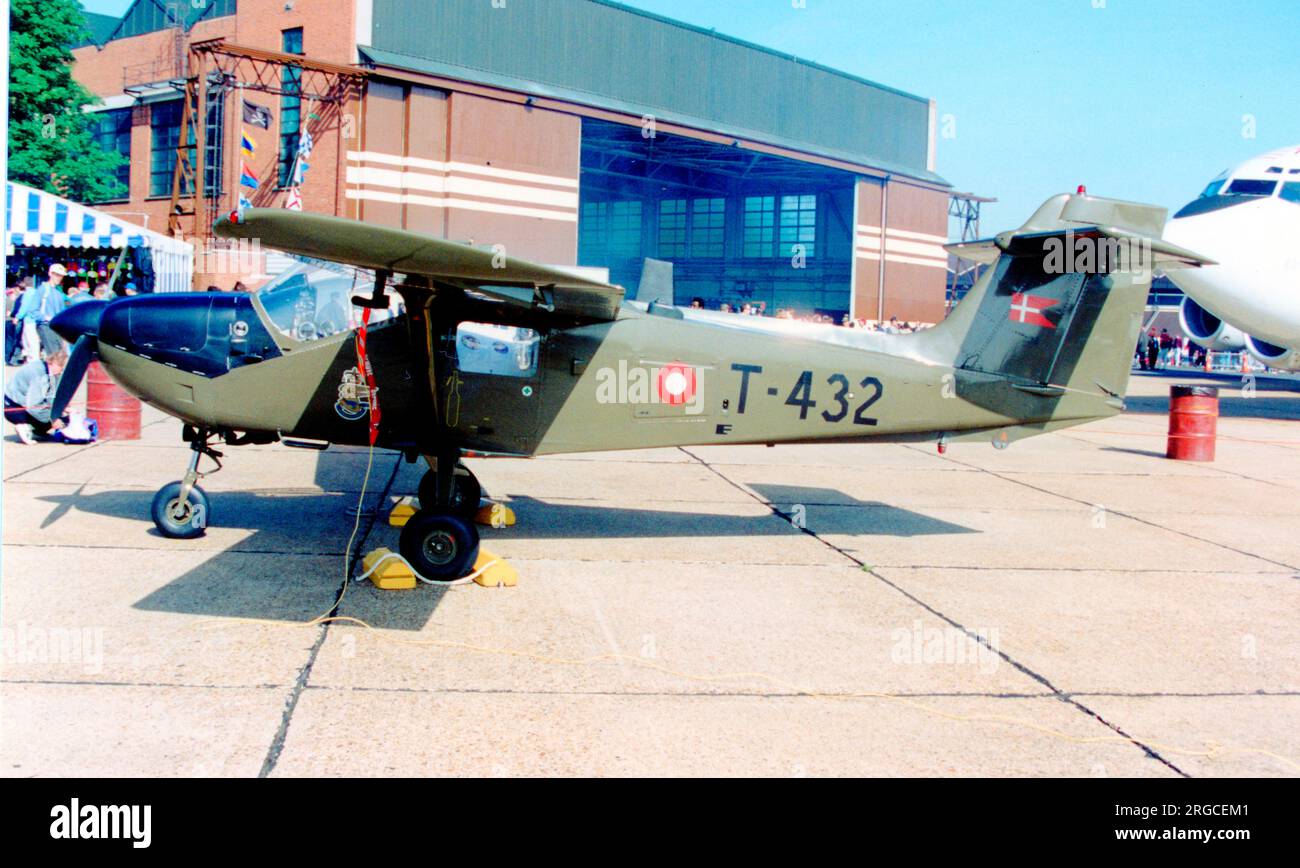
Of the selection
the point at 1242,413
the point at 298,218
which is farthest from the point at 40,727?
the point at 1242,413

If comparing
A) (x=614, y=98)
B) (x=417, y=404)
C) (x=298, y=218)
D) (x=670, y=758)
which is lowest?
(x=670, y=758)

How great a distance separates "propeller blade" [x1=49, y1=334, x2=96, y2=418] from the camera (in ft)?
23.5

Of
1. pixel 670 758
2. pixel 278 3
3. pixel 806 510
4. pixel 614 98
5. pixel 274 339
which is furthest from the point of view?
pixel 614 98

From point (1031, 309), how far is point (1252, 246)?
10.9 m

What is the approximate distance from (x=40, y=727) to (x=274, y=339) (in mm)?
3627

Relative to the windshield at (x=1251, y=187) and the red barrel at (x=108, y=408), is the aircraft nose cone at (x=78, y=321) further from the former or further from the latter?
the windshield at (x=1251, y=187)

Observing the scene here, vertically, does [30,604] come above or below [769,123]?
Result: below

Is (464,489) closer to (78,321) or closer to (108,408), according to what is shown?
(78,321)

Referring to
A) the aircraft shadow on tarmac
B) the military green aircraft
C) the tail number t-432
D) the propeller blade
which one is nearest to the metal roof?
the aircraft shadow on tarmac

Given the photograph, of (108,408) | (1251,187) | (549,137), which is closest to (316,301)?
(108,408)

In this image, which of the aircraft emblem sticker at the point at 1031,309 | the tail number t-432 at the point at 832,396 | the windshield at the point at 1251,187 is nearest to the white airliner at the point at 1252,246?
the windshield at the point at 1251,187

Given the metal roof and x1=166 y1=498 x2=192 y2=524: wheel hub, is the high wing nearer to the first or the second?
x1=166 y1=498 x2=192 y2=524: wheel hub

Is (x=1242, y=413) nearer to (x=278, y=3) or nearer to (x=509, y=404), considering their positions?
(x=509, y=404)
